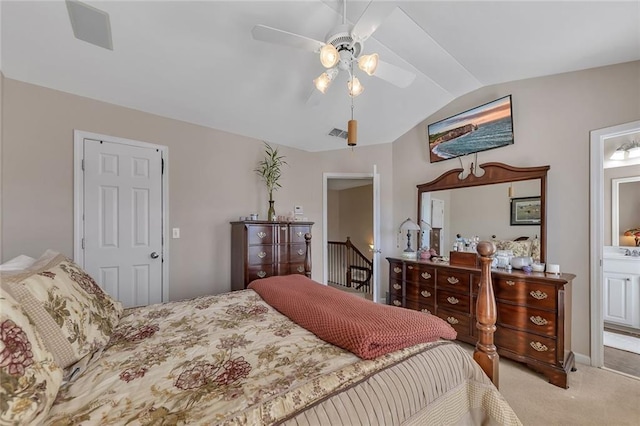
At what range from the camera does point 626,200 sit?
3.37 metres

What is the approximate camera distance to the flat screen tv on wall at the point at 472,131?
9.37 ft

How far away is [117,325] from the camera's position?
1399 mm

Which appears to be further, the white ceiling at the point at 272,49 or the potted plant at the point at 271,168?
the potted plant at the point at 271,168

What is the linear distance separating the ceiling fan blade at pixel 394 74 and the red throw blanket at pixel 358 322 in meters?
1.55

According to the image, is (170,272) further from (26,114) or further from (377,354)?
(377,354)

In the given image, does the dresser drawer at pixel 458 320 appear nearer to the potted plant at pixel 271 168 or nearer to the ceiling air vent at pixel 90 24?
the potted plant at pixel 271 168

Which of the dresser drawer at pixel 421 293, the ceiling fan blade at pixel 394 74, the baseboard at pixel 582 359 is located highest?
the ceiling fan blade at pixel 394 74

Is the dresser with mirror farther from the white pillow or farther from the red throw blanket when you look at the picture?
the white pillow

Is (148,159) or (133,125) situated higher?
(133,125)

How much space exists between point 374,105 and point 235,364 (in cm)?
307

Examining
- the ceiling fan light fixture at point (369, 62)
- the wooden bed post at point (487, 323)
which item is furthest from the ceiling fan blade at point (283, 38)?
the wooden bed post at point (487, 323)

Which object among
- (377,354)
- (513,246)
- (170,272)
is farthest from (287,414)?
(513,246)

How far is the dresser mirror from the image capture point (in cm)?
269

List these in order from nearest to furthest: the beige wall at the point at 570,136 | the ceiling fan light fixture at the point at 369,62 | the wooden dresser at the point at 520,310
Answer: the ceiling fan light fixture at the point at 369,62
the wooden dresser at the point at 520,310
the beige wall at the point at 570,136
